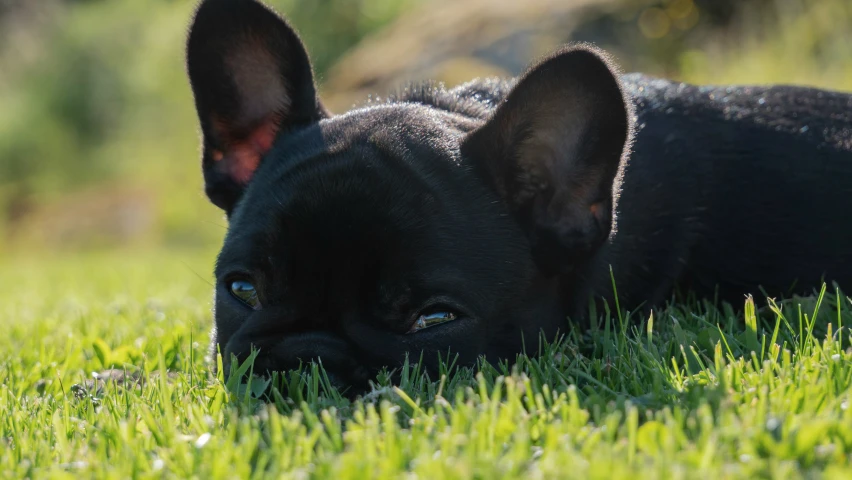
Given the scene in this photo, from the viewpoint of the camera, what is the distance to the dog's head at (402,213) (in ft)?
10.5

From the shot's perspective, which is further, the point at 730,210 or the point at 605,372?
the point at 730,210

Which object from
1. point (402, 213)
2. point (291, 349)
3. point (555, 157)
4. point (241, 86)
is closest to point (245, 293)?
point (291, 349)

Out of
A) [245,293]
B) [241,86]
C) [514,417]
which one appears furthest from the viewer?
[241,86]

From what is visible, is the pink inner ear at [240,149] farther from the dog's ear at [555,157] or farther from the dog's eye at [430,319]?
the dog's eye at [430,319]

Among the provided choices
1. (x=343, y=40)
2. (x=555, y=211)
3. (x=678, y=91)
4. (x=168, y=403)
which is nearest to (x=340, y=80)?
(x=343, y=40)

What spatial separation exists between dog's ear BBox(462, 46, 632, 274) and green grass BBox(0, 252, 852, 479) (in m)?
0.41

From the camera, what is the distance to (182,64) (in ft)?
16.6

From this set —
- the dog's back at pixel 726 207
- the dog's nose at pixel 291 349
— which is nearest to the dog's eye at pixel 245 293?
the dog's nose at pixel 291 349

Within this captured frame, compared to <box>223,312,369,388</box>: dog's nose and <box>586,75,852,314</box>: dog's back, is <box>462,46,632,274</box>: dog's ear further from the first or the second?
<box>223,312,369,388</box>: dog's nose

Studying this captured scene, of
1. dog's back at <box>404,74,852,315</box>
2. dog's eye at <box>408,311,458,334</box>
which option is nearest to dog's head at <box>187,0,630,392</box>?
dog's eye at <box>408,311,458,334</box>

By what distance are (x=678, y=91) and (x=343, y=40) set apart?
14.6 m

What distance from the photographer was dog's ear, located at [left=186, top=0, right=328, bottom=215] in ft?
13.2

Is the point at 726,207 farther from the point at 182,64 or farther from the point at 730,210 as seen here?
the point at 182,64

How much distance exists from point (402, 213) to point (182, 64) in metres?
2.33
